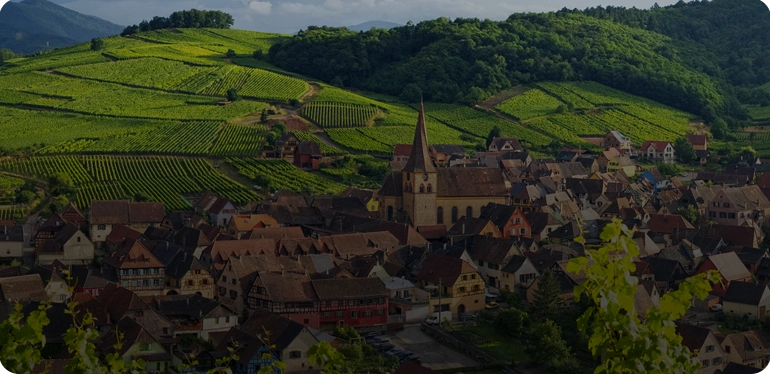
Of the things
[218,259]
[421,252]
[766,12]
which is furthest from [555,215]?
[766,12]

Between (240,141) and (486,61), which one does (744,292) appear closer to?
(240,141)

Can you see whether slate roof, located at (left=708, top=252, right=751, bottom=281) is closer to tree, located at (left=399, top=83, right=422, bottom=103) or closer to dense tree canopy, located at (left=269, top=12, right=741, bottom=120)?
dense tree canopy, located at (left=269, top=12, right=741, bottom=120)

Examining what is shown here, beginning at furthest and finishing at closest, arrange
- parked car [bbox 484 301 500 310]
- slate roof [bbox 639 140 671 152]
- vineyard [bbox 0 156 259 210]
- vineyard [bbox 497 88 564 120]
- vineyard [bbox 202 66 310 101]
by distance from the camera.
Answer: vineyard [bbox 497 88 564 120]
vineyard [bbox 202 66 310 101]
slate roof [bbox 639 140 671 152]
vineyard [bbox 0 156 259 210]
parked car [bbox 484 301 500 310]

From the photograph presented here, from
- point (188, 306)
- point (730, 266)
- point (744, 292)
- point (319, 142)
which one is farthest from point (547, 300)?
point (319, 142)

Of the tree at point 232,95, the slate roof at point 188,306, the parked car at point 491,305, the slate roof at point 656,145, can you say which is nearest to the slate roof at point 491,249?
the parked car at point 491,305

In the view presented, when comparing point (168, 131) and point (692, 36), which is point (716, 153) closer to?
point (168, 131)

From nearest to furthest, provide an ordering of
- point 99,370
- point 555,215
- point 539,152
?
point 99,370, point 555,215, point 539,152

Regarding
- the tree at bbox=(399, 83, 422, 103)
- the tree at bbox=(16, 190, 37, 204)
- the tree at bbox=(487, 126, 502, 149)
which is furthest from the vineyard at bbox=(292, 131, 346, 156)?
the tree at bbox=(16, 190, 37, 204)

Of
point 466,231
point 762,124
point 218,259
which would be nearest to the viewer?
point 218,259
